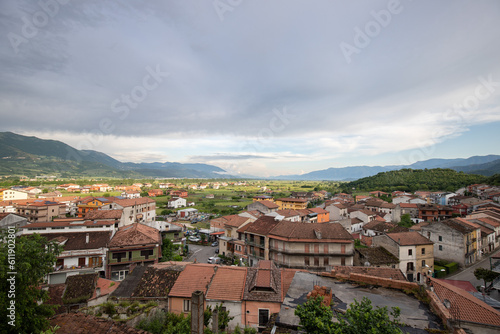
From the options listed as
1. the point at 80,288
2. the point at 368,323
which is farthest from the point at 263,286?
the point at 80,288

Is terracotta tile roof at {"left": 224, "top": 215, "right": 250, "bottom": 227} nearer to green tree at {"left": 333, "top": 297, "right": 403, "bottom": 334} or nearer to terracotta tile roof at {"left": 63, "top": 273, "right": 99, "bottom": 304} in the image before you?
terracotta tile roof at {"left": 63, "top": 273, "right": 99, "bottom": 304}

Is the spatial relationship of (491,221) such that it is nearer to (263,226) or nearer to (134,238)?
(263,226)

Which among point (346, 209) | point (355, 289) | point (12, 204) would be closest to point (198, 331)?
point (355, 289)

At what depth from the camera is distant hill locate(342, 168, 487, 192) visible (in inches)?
3895

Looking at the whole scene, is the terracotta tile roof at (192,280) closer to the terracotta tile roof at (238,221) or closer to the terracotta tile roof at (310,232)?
the terracotta tile roof at (310,232)

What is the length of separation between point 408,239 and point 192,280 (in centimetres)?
2749

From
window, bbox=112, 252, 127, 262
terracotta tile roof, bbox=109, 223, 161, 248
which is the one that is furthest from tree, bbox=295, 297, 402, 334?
window, bbox=112, 252, 127, 262

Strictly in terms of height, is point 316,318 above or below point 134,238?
above

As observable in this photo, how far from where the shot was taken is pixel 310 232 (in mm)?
29328

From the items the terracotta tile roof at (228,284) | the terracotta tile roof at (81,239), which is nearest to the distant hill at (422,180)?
the terracotta tile roof at (228,284)

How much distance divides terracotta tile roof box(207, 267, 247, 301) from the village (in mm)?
71

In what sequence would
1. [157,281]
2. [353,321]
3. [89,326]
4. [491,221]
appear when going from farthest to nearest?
[491,221], [157,281], [89,326], [353,321]

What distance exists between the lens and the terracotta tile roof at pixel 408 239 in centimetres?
3030

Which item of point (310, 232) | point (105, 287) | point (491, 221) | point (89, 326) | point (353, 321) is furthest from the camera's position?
point (491, 221)
